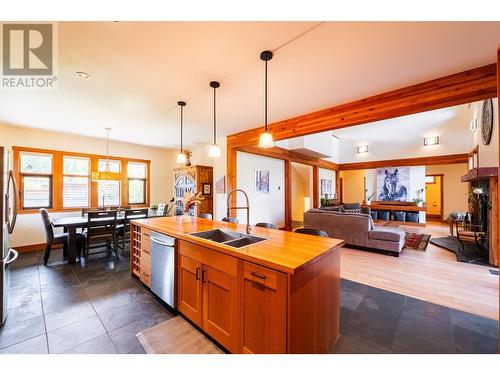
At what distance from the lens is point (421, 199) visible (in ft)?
24.7

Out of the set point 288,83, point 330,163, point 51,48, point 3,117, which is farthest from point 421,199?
point 3,117

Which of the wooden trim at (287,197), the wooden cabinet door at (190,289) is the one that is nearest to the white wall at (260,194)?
the wooden trim at (287,197)

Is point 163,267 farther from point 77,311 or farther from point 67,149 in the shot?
point 67,149

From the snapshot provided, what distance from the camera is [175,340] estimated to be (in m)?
1.73

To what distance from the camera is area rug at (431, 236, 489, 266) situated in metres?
3.52

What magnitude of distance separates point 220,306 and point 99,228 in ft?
10.6

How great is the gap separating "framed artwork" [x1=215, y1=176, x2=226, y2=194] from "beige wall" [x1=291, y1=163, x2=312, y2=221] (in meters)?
3.94

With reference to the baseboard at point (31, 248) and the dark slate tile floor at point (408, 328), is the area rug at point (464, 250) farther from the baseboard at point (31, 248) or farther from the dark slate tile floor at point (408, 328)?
the baseboard at point (31, 248)

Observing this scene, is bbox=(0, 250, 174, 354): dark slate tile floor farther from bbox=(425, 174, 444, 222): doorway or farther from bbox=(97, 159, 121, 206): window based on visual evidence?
bbox=(425, 174, 444, 222): doorway

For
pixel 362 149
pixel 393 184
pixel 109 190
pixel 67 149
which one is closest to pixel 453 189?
pixel 393 184

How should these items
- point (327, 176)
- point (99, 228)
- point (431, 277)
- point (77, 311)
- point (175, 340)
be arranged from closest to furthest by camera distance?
1. point (175, 340)
2. point (77, 311)
3. point (431, 277)
4. point (99, 228)
5. point (327, 176)

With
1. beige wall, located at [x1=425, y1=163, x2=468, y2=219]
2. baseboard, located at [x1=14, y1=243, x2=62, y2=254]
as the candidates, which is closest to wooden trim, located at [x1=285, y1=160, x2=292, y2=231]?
baseboard, located at [x1=14, y1=243, x2=62, y2=254]

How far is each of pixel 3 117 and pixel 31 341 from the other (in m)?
3.99
